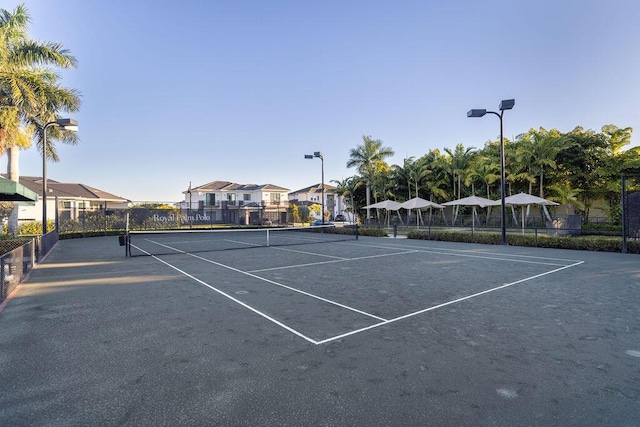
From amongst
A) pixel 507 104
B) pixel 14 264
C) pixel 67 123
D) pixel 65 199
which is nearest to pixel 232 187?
pixel 65 199

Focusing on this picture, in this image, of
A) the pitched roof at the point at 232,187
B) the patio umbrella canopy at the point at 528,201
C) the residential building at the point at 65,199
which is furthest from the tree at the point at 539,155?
the pitched roof at the point at 232,187

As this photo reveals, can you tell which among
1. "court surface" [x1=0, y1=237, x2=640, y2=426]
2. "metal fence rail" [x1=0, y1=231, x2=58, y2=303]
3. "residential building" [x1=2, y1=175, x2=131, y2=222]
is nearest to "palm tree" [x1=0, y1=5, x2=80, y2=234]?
"metal fence rail" [x1=0, y1=231, x2=58, y2=303]

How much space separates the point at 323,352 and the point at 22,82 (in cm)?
2266

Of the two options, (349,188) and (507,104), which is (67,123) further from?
(349,188)

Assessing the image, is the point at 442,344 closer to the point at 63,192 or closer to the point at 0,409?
the point at 0,409

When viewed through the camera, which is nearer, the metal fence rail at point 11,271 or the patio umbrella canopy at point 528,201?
the metal fence rail at point 11,271

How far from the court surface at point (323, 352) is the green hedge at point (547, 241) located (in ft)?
26.2

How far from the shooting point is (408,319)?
5984 mm

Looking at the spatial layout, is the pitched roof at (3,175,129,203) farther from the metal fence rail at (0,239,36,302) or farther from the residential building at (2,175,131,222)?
the metal fence rail at (0,239,36,302)

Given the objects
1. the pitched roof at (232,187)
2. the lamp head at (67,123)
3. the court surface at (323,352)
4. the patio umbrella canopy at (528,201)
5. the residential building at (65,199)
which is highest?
the pitched roof at (232,187)

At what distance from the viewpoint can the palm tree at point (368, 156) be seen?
3884 cm

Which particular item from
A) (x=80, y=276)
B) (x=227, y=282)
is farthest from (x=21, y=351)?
(x=80, y=276)

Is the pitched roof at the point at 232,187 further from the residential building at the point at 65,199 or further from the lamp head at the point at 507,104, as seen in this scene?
the lamp head at the point at 507,104

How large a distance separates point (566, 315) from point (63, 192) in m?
50.0
